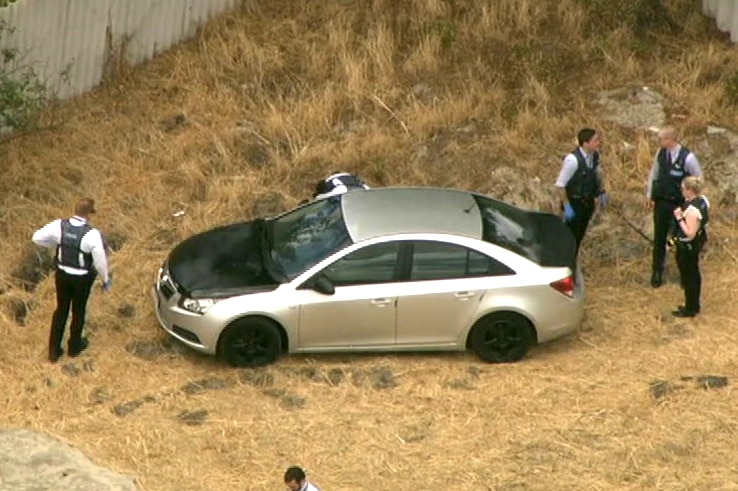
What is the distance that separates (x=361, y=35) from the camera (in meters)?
17.1

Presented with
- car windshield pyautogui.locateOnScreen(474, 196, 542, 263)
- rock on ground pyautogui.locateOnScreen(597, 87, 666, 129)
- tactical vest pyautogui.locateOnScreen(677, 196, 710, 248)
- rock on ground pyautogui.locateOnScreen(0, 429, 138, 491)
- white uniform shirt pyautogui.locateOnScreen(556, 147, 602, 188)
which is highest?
rock on ground pyautogui.locateOnScreen(597, 87, 666, 129)

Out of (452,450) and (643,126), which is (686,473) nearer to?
(452,450)

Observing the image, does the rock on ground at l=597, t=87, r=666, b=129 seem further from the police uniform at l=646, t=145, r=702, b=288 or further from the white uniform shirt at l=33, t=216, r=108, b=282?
the white uniform shirt at l=33, t=216, r=108, b=282

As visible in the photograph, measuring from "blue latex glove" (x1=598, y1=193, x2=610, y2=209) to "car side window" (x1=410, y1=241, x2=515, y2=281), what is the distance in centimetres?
Result: 178

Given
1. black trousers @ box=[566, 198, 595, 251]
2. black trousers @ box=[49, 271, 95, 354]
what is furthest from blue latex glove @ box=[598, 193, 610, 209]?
black trousers @ box=[49, 271, 95, 354]

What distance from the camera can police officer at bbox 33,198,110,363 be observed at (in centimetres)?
1223

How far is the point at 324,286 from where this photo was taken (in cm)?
1232

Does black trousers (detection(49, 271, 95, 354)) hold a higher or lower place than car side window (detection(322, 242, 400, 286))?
lower

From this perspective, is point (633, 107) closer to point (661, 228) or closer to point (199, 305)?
point (661, 228)

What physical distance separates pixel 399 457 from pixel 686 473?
2174 millimetres

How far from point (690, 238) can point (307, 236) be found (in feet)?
11.1

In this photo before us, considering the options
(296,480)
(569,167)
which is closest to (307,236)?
(569,167)

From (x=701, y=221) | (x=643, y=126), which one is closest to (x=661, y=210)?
(x=701, y=221)

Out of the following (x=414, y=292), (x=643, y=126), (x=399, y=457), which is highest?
(x=643, y=126)
